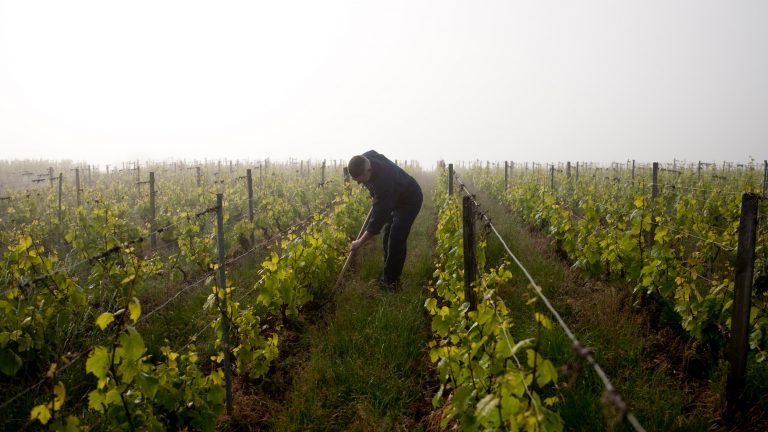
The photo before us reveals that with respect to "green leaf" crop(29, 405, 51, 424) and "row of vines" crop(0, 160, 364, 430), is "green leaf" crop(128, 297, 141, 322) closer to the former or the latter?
"row of vines" crop(0, 160, 364, 430)

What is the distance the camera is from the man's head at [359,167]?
15.4 ft

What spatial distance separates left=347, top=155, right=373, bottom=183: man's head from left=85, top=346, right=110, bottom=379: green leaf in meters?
3.06

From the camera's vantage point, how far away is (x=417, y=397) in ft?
9.95

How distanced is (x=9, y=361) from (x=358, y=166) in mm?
3195

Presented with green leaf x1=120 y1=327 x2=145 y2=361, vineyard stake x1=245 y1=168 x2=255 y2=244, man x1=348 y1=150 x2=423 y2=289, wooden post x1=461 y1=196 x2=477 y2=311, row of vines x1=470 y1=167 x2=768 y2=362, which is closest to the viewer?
green leaf x1=120 y1=327 x2=145 y2=361

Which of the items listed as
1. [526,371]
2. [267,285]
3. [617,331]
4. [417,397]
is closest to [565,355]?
[617,331]

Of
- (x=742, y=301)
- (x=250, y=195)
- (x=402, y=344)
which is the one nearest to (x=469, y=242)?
(x=402, y=344)

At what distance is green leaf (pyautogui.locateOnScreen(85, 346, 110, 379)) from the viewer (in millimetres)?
1900

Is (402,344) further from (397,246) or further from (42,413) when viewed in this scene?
(42,413)

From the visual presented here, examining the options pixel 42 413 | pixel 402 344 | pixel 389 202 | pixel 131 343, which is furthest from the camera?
pixel 389 202

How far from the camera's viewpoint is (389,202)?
4957 millimetres

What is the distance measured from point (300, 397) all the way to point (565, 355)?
76.6 inches

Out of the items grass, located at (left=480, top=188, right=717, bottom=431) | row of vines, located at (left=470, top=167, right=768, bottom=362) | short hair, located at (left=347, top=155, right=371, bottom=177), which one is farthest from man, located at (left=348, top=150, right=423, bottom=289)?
row of vines, located at (left=470, top=167, right=768, bottom=362)

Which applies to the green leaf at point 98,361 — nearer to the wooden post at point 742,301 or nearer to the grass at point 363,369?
the grass at point 363,369
